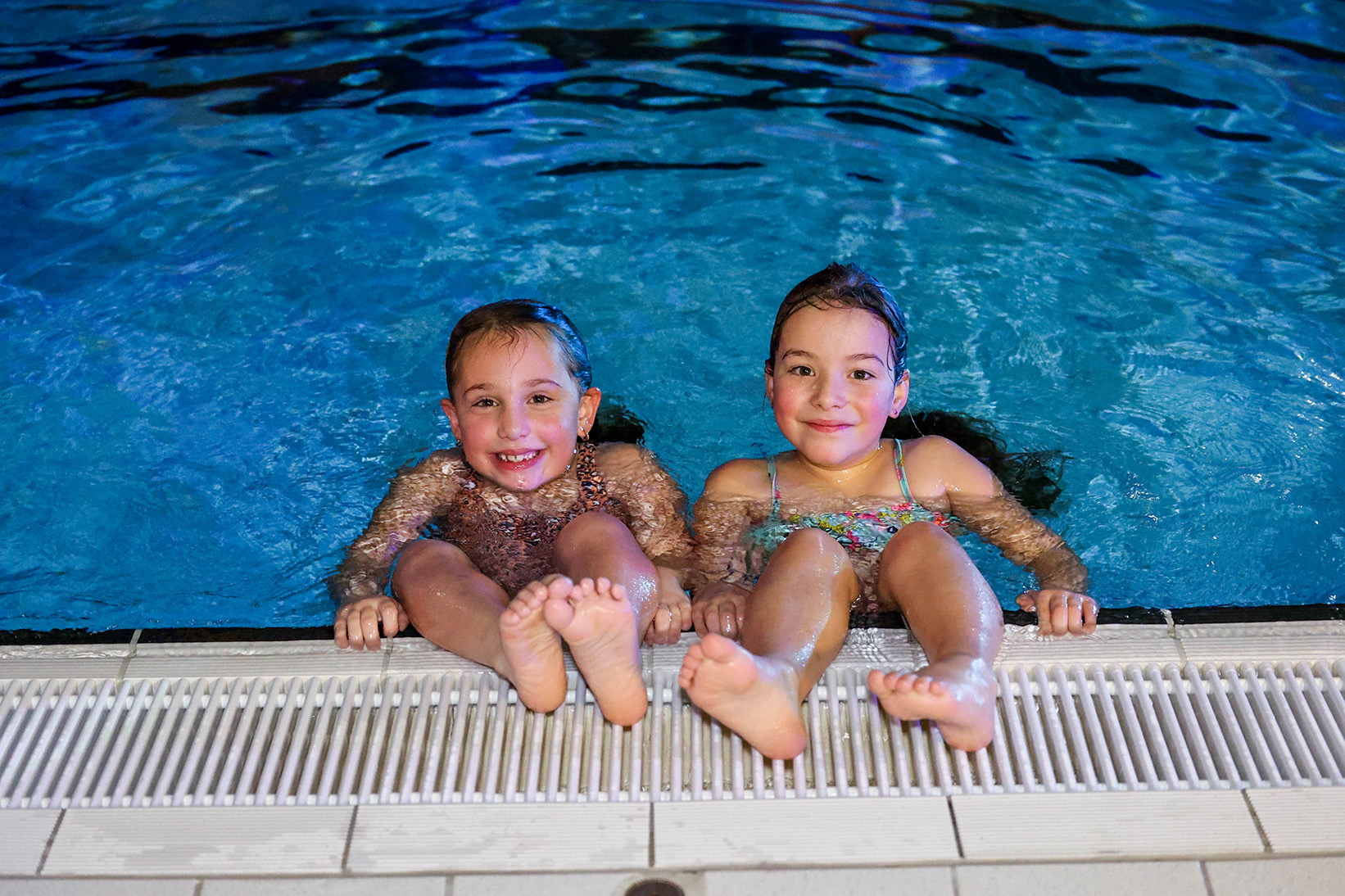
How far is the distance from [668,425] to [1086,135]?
11.0 ft

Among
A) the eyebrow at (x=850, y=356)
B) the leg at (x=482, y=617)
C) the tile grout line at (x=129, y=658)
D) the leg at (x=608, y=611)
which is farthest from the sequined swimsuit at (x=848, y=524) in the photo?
the tile grout line at (x=129, y=658)

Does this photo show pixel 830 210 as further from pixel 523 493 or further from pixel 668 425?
pixel 523 493

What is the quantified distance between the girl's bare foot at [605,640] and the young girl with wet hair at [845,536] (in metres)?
0.19

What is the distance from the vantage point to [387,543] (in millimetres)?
3131

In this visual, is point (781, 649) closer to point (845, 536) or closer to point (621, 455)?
point (845, 536)

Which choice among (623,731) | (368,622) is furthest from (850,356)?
(368,622)

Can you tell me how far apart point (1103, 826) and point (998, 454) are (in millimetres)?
1903

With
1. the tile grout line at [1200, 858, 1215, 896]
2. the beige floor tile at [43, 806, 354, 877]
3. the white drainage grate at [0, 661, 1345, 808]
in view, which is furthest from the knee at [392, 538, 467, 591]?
the tile grout line at [1200, 858, 1215, 896]

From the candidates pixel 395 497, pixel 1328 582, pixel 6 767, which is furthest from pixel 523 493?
pixel 1328 582

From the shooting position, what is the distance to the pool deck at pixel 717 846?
2004mm

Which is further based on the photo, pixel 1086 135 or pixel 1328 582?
pixel 1086 135

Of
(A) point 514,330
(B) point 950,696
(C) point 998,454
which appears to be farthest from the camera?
(C) point 998,454

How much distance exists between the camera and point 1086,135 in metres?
6.00

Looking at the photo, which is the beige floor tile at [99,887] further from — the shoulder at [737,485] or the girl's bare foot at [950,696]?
the shoulder at [737,485]
